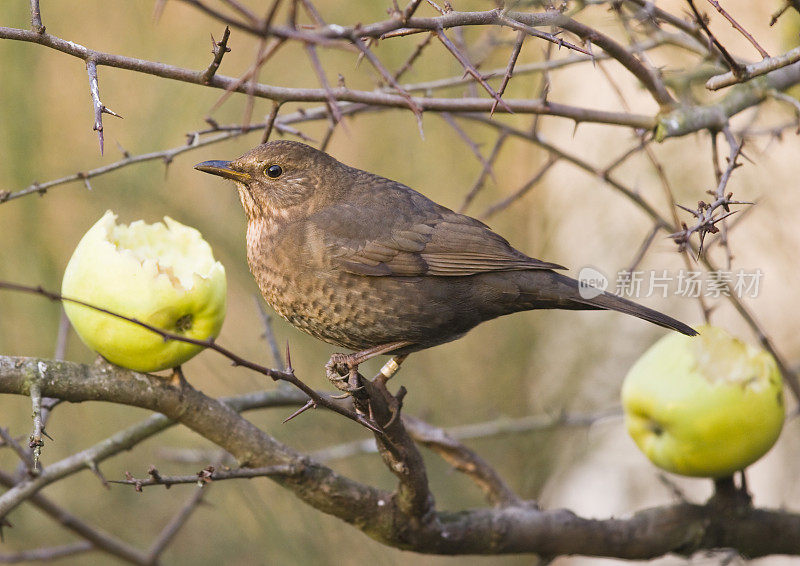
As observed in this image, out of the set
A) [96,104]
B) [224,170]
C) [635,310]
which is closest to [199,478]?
[96,104]

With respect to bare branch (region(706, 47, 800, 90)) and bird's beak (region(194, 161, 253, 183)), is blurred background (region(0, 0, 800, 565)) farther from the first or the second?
bare branch (region(706, 47, 800, 90))

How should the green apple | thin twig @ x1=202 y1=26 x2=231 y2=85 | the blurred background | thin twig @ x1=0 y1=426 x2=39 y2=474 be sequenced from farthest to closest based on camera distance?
the blurred background → the green apple → thin twig @ x1=0 y1=426 x2=39 y2=474 → thin twig @ x1=202 y1=26 x2=231 y2=85

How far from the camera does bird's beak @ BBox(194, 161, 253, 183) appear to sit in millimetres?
3096

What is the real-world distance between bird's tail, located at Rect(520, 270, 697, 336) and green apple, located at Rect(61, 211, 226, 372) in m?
1.15

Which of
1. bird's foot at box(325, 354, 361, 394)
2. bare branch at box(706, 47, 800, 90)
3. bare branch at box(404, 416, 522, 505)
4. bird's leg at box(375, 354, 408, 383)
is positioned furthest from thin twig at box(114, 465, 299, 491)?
bare branch at box(706, 47, 800, 90)

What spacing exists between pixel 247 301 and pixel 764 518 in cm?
277

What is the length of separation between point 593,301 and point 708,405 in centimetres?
50

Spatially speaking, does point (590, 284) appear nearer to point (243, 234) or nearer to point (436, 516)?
point (436, 516)

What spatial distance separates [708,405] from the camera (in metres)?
2.75

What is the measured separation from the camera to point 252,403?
290 cm

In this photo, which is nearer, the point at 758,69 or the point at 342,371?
the point at 758,69

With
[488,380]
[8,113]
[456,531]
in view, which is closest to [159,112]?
[8,113]

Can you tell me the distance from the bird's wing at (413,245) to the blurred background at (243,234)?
1458 millimetres

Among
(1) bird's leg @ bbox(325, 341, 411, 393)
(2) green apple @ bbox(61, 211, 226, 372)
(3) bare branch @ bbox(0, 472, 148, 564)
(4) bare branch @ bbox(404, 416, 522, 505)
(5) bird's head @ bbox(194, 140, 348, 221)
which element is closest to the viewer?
(2) green apple @ bbox(61, 211, 226, 372)
